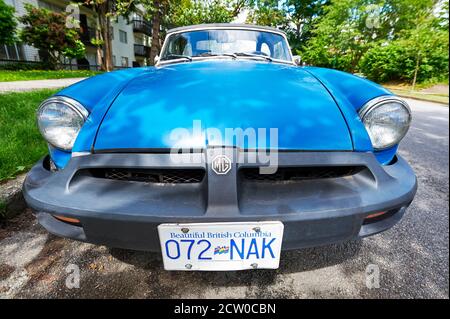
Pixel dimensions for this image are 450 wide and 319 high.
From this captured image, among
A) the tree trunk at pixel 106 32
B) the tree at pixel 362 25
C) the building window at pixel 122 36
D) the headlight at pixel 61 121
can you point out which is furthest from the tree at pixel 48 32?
the headlight at pixel 61 121

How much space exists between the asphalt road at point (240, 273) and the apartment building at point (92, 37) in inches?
429

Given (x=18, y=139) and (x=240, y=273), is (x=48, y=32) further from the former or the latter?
(x=240, y=273)

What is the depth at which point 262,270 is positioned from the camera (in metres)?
1.39

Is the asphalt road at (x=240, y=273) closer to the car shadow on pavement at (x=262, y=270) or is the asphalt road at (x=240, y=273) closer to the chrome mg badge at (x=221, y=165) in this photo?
the car shadow on pavement at (x=262, y=270)

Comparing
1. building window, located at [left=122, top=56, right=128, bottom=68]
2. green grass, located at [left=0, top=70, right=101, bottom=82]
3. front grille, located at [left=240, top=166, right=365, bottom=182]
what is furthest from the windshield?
building window, located at [left=122, top=56, right=128, bottom=68]

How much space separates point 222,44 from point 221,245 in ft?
6.09

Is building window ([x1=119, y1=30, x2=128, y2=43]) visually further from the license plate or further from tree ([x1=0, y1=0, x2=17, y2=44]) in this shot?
the license plate

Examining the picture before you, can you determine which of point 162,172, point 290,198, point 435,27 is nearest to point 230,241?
point 290,198

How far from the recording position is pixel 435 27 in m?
14.1

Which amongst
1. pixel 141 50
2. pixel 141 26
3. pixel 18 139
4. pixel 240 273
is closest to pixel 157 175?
Answer: pixel 240 273

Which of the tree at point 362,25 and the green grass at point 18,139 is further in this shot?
the tree at point 362,25

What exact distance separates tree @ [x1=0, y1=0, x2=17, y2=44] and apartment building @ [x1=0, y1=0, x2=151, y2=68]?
1.96 meters

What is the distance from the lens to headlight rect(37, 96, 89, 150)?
4.02 feet

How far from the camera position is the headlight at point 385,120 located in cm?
124
